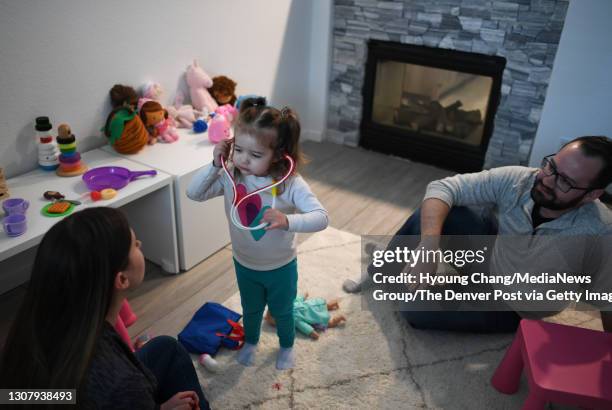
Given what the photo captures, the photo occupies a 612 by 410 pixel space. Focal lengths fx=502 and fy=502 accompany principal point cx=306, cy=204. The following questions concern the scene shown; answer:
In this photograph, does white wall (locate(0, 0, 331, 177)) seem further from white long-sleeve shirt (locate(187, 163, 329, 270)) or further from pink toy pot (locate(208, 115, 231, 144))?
white long-sleeve shirt (locate(187, 163, 329, 270))

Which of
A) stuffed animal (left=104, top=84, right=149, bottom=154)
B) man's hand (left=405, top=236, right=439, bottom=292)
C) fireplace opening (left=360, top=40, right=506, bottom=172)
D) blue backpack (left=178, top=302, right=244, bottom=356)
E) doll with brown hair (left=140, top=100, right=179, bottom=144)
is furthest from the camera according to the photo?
fireplace opening (left=360, top=40, right=506, bottom=172)

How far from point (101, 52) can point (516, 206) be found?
162cm

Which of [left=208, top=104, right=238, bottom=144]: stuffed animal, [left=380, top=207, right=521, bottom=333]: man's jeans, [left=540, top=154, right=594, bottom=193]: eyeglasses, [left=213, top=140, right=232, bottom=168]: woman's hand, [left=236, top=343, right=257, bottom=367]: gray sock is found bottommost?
[left=236, top=343, right=257, bottom=367]: gray sock

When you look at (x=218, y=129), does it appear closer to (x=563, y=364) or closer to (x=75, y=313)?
(x=75, y=313)

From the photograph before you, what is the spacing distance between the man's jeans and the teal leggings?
482 mm

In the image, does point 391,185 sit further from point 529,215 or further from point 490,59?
point 529,215

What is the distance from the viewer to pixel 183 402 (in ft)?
3.59

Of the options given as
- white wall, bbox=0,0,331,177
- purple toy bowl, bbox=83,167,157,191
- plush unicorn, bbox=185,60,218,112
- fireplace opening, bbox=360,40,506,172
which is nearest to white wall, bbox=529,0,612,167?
fireplace opening, bbox=360,40,506,172

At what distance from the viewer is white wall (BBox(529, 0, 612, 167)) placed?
2291 millimetres

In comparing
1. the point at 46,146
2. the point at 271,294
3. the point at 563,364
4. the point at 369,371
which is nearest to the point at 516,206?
the point at 563,364

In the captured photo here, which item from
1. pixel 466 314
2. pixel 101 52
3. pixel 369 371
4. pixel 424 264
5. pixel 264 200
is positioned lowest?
pixel 369 371

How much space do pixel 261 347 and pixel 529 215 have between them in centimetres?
98

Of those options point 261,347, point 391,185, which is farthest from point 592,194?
point 391,185

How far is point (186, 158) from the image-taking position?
202 cm
